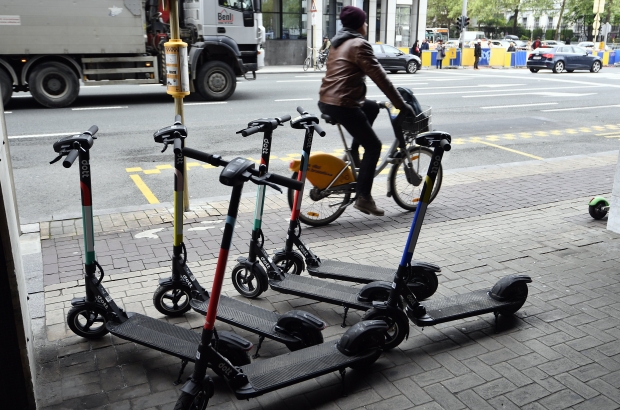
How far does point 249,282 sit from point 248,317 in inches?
26.4

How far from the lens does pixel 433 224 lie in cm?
647

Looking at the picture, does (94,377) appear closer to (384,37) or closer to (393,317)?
(393,317)

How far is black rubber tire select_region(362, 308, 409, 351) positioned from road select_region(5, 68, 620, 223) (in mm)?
4342

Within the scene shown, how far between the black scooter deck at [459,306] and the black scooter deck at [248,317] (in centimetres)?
90

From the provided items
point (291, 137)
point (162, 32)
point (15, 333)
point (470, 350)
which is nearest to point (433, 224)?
point (470, 350)

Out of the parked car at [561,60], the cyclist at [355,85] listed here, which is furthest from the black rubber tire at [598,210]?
the parked car at [561,60]

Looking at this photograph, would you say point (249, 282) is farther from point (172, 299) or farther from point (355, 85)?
point (355, 85)

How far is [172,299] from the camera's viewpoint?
13.9ft

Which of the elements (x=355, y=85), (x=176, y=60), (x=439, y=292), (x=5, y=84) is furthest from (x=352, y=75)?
(x=5, y=84)

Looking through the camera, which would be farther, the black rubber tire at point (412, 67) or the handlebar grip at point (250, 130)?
the black rubber tire at point (412, 67)

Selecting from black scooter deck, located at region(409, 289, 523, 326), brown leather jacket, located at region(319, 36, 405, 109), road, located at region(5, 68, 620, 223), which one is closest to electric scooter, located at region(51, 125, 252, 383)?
black scooter deck, located at region(409, 289, 523, 326)

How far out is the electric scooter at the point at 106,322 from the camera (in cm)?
341

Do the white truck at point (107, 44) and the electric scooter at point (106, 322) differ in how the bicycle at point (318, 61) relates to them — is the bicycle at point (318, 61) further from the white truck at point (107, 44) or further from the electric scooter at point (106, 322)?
the electric scooter at point (106, 322)

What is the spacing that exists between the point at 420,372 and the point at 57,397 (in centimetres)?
209
